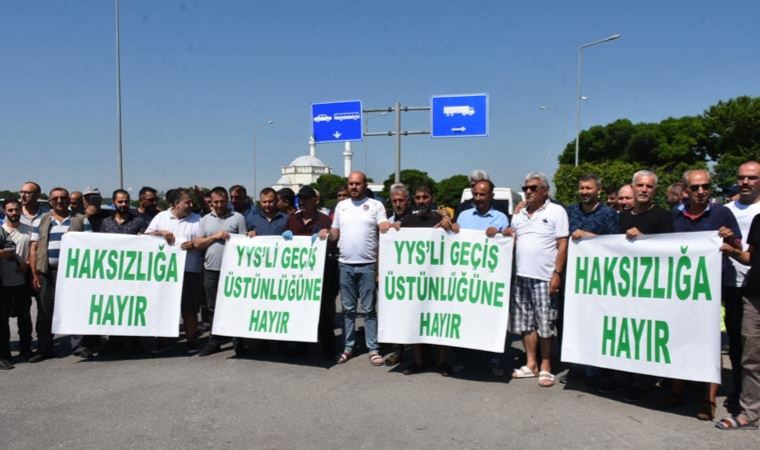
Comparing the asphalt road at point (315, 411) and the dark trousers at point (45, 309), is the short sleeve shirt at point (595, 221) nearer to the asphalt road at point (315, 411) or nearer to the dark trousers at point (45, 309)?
the asphalt road at point (315, 411)

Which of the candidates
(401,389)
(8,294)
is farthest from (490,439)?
(8,294)

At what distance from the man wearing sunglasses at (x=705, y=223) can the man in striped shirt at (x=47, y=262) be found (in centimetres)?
621

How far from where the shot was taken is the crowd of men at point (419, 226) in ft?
14.5

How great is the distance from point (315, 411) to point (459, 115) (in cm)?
1454

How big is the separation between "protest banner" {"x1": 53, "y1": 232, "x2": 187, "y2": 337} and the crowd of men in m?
0.23

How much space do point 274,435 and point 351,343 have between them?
212cm

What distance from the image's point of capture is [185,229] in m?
6.31

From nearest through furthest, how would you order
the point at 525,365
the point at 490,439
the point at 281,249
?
the point at 490,439 → the point at 525,365 → the point at 281,249

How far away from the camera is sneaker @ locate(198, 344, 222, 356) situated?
245 inches

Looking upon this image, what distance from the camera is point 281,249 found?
6.04 meters

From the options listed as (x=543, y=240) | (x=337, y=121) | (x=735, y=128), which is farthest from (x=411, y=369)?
(x=735, y=128)

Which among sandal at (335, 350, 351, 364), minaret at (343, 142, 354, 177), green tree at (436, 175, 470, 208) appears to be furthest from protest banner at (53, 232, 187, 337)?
minaret at (343, 142, 354, 177)

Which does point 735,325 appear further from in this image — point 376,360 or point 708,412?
point 376,360

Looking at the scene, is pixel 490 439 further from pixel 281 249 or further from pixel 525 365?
pixel 281 249
